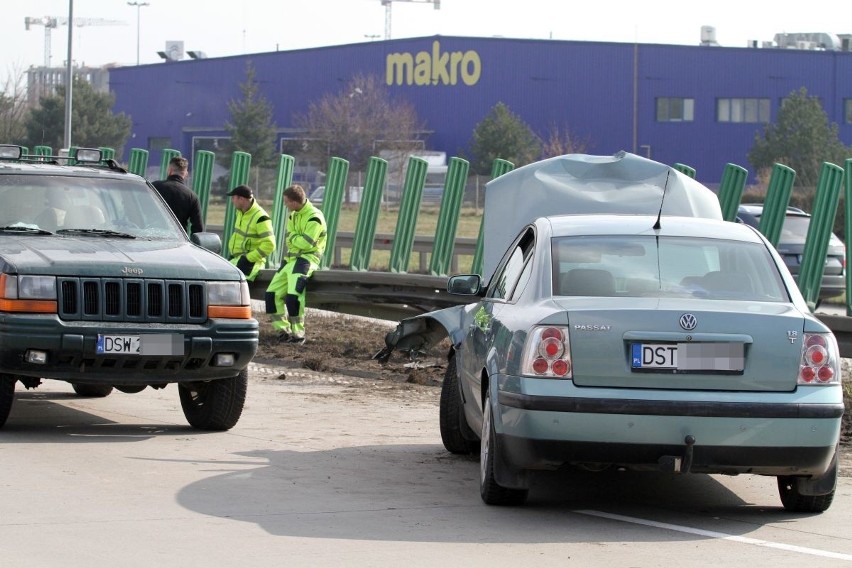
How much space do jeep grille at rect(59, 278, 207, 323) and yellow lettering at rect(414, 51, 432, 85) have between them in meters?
75.2

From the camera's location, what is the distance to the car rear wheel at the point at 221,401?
10203 millimetres

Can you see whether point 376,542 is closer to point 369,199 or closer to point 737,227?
point 737,227

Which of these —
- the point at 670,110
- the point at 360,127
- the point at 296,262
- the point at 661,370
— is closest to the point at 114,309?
the point at 661,370

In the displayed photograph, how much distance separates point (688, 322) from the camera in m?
7.00

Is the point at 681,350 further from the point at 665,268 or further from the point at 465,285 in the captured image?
the point at 465,285

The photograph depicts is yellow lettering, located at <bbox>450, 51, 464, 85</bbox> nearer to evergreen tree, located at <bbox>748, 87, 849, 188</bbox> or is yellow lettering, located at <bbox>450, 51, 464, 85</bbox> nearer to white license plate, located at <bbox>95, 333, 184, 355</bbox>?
evergreen tree, located at <bbox>748, 87, 849, 188</bbox>

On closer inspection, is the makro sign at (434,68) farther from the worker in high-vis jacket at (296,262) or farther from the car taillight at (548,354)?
the car taillight at (548,354)

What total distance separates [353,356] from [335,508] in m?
8.01

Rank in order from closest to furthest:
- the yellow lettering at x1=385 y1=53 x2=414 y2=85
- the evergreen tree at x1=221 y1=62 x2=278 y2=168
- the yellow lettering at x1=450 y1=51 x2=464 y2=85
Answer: the evergreen tree at x1=221 y1=62 x2=278 y2=168, the yellow lettering at x1=450 y1=51 x2=464 y2=85, the yellow lettering at x1=385 y1=53 x2=414 y2=85

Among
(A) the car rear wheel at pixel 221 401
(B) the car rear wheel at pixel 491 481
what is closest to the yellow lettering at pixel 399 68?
(A) the car rear wheel at pixel 221 401

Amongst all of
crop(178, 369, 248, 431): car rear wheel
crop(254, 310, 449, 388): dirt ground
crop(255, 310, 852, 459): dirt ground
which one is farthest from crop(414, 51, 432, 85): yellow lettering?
crop(178, 369, 248, 431): car rear wheel

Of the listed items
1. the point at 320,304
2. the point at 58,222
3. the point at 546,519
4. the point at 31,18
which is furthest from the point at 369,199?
the point at 31,18

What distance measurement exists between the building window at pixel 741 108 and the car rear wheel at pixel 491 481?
Answer: 75.2 m

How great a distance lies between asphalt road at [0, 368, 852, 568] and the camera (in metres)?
6.38
